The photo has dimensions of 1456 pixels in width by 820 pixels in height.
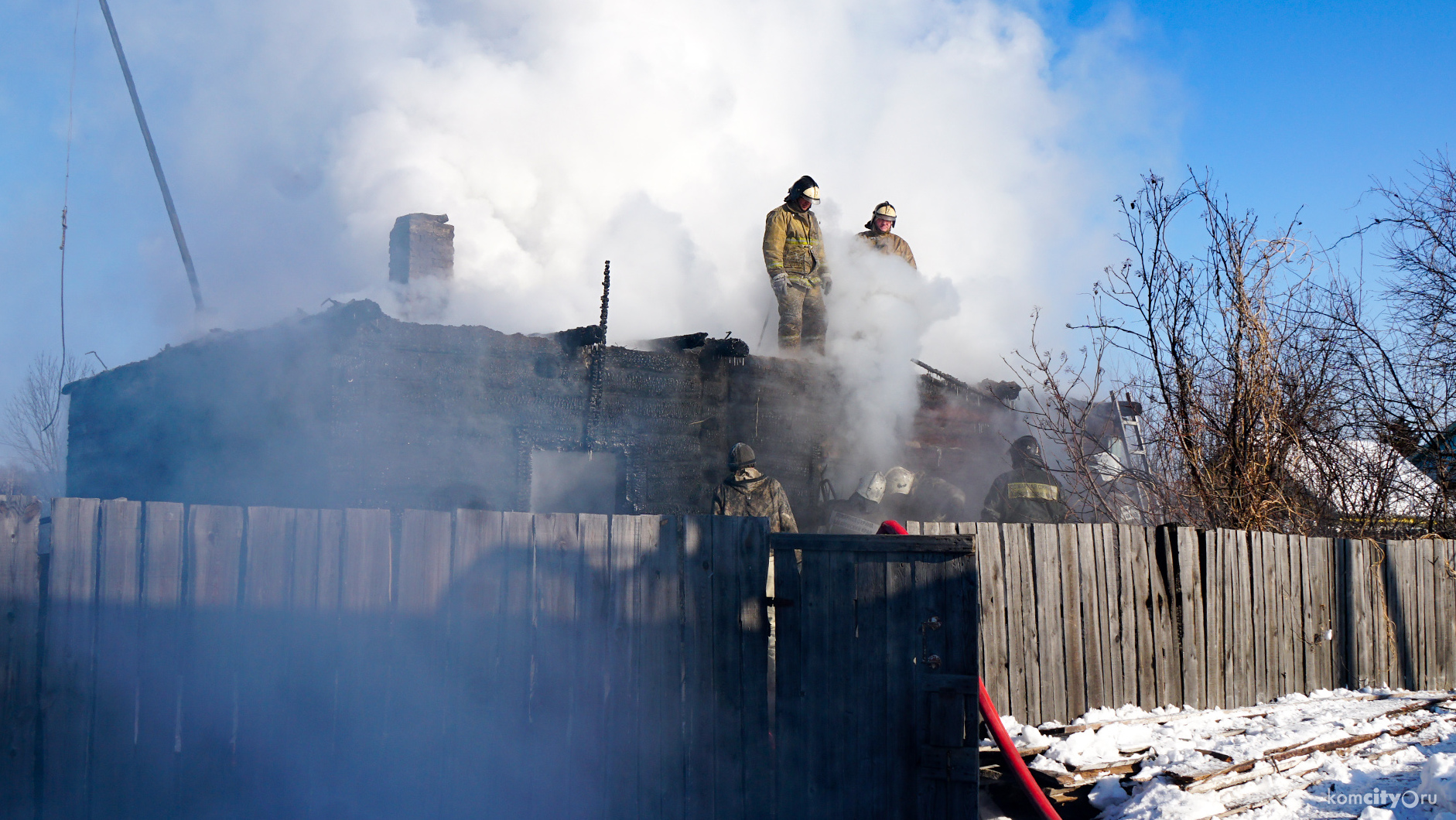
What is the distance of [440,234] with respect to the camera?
38.3 feet

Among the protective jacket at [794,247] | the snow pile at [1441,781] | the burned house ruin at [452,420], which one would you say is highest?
the protective jacket at [794,247]

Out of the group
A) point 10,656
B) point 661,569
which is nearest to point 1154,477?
Result: point 661,569

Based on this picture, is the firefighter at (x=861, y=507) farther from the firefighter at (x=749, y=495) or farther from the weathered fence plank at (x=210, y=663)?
the weathered fence plank at (x=210, y=663)

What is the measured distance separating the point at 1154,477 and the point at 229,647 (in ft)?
28.4

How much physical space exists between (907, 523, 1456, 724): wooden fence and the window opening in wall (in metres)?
4.35

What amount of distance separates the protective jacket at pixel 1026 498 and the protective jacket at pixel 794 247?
393cm

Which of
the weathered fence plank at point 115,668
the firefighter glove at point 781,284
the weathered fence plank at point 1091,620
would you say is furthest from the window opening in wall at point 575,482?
the weathered fence plank at point 115,668

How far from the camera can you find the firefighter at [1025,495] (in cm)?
763

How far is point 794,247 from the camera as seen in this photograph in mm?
10758

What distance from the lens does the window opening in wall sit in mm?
8945

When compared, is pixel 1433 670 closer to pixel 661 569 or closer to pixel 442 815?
pixel 661 569

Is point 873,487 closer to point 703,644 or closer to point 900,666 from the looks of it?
point 900,666

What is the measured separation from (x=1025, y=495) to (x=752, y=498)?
262 centimetres

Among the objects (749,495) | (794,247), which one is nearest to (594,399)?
(749,495)
